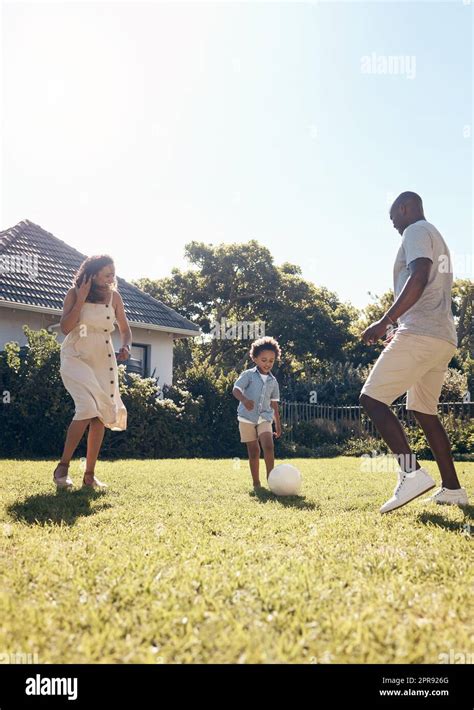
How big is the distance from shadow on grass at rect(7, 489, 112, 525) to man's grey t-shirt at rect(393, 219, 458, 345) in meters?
2.69

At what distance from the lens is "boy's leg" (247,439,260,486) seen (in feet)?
21.7

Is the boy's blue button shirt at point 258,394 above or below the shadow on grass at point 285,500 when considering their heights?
above

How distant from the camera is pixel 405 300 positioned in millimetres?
4477

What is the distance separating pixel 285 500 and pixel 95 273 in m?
2.73

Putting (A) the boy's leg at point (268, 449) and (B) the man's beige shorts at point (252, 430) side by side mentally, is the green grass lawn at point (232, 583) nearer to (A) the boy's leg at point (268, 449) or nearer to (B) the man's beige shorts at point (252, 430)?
(A) the boy's leg at point (268, 449)

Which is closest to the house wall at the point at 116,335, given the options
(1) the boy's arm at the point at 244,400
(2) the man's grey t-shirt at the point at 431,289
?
(1) the boy's arm at the point at 244,400

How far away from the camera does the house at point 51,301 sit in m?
14.8

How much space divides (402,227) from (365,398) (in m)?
1.42

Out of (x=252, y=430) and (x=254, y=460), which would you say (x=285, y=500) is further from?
(x=252, y=430)

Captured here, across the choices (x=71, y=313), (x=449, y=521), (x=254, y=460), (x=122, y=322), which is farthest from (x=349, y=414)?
(x=449, y=521)

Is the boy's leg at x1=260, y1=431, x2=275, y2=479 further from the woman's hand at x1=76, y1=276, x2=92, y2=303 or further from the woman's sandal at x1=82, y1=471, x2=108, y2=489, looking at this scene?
the woman's hand at x1=76, y1=276, x2=92, y2=303

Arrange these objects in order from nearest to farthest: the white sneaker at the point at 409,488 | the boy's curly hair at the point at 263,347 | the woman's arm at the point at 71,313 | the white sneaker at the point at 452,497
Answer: the white sneaker at the point at 409,488
the white sneaker at the point at 452,497
the woman's arm at the point at 71,313
the boy's curly hair at the point at 263,347

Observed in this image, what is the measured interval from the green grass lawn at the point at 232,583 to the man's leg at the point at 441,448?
25 cm
